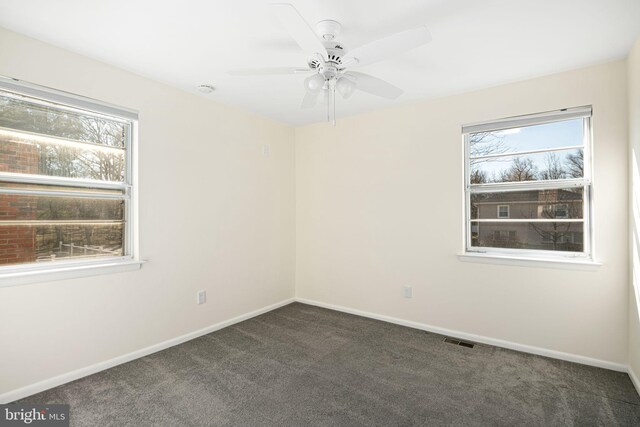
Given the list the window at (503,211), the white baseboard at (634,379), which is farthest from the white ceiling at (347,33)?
the white baseboard at (634,379)

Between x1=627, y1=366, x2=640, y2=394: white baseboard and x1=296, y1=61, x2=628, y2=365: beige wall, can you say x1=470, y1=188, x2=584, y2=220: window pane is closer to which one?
x1=296, y1=61, x2=628, y2=365: beige wall

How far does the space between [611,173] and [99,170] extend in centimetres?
419

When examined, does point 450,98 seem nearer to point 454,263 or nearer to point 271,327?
point 454,263

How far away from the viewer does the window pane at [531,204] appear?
286 cm

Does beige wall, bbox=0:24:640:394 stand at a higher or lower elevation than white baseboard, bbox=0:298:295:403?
higher

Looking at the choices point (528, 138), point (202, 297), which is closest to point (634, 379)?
point (528, 138)

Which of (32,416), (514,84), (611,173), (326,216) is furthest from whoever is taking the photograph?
(326,216)

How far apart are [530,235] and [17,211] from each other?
4206 millimetres

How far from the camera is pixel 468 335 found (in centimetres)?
324

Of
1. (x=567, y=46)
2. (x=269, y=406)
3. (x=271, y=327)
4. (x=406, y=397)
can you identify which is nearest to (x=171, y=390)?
(x=269, y=406)

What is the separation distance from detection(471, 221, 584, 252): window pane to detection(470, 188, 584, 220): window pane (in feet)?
0.24

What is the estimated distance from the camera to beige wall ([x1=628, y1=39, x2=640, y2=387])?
2311mm

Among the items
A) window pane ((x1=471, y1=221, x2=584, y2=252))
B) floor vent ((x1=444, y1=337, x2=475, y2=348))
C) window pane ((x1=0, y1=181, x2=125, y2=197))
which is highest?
window pane ((x1=0, y1=181, x2=125, y2=197))

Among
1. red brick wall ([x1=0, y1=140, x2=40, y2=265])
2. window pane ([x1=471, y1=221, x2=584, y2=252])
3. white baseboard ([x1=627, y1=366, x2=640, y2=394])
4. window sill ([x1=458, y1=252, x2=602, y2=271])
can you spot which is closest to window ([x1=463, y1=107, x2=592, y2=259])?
window pane ([x1=471, y1=221, x2=584, y2=252])
